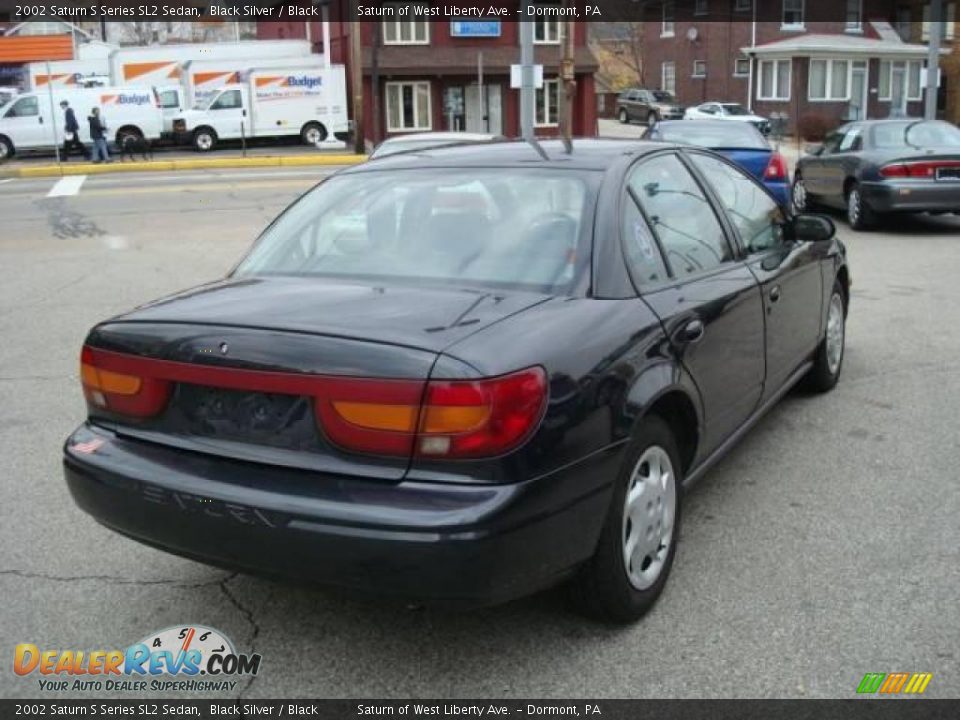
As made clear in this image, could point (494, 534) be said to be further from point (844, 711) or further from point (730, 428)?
point (730, 428)

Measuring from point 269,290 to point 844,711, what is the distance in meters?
2.21

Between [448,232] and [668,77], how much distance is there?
178ft

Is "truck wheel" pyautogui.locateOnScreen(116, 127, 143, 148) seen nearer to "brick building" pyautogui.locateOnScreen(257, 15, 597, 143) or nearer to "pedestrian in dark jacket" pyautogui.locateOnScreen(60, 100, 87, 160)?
"pedestrian in dark jacket" pyautogui.locateOnScreen(60, 100, 87, 160)

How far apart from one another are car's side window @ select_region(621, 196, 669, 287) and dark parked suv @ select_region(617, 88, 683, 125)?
42.8 m

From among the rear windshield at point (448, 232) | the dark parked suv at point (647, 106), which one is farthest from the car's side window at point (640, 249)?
the dark parked suv at point (647, 106)

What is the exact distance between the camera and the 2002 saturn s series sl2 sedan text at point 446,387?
2.68m

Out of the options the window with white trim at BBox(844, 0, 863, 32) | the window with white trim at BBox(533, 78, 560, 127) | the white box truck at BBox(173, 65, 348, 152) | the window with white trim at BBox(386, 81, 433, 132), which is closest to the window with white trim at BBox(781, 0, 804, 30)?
the window with white trim at BBox(844, 0, 863, 32)

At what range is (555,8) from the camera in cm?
3666

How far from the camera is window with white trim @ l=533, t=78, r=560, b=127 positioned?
3809cm

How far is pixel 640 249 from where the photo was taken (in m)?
3.59

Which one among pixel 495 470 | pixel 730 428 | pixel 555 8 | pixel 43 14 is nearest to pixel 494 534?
pixel 495 470

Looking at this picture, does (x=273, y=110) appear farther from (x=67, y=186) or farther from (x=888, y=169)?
(x=888, y=169)

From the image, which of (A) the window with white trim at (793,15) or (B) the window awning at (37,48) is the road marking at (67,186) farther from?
(A) the window with white trim at (793,15)

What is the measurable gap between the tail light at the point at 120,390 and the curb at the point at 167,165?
23.2 m
